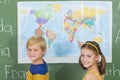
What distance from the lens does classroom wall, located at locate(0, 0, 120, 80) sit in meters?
2.41

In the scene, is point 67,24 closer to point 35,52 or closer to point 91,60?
point 35,52

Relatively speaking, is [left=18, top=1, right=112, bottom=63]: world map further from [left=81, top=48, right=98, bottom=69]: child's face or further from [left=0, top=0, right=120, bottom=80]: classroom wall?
[left=81, top=48, right=98, bottom=69]: child's face

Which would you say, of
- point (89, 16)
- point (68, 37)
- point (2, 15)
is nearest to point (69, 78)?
point (68, 37)

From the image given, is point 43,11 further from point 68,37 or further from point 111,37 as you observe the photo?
point 111,37

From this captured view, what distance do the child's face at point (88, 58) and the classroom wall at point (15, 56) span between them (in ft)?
1.94

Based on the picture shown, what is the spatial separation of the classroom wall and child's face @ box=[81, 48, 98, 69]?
0.59 m

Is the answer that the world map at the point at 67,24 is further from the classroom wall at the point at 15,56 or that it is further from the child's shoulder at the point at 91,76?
the child's shoulder at the point at 91,76

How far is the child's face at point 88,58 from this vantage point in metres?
1.83

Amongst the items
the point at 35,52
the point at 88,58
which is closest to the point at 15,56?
the point at 35,52

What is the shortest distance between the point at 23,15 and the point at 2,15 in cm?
18

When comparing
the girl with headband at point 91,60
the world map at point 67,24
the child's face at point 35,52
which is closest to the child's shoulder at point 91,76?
the girl with headband at point 91,60

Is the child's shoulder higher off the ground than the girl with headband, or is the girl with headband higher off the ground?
the girl with headband

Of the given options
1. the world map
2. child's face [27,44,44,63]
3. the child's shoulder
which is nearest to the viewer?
the child's shoulder

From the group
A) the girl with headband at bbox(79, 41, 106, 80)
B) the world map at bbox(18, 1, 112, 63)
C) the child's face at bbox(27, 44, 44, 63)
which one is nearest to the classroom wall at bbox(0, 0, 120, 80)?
the world map at bbox(18, 1, 112, 63)
